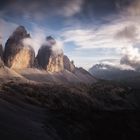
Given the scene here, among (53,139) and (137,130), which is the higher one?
(53,139)

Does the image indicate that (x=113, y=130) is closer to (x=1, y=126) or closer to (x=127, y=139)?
(x=127, y=139)

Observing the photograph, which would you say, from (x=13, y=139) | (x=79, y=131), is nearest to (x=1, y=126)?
(x=13, y=139)

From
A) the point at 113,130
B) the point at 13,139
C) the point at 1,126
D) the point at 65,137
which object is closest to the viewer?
the point at 13,139

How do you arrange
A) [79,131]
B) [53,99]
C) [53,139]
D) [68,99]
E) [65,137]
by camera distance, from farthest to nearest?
[68,99] < [53,99] < [79,131] < [65,137] < [53,139]

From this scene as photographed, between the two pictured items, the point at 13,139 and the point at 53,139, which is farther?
the point at 53,139

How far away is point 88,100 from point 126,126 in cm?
8088

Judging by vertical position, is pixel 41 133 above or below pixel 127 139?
above

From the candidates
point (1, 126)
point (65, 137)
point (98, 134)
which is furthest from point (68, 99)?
point (1, 126)

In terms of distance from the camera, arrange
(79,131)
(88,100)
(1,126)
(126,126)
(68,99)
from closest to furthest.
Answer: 1. (1,126)
2. (79,131)
3. (126,126)
4. (68,99)
5. (88,100)

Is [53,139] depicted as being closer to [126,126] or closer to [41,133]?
[41,133]

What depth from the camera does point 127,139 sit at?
307ft

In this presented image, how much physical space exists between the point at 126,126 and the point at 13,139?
81.8 meters

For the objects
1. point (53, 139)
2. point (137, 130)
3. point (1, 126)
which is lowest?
point (137, 130)

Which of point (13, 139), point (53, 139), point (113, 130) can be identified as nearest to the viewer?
point (13, 139)
